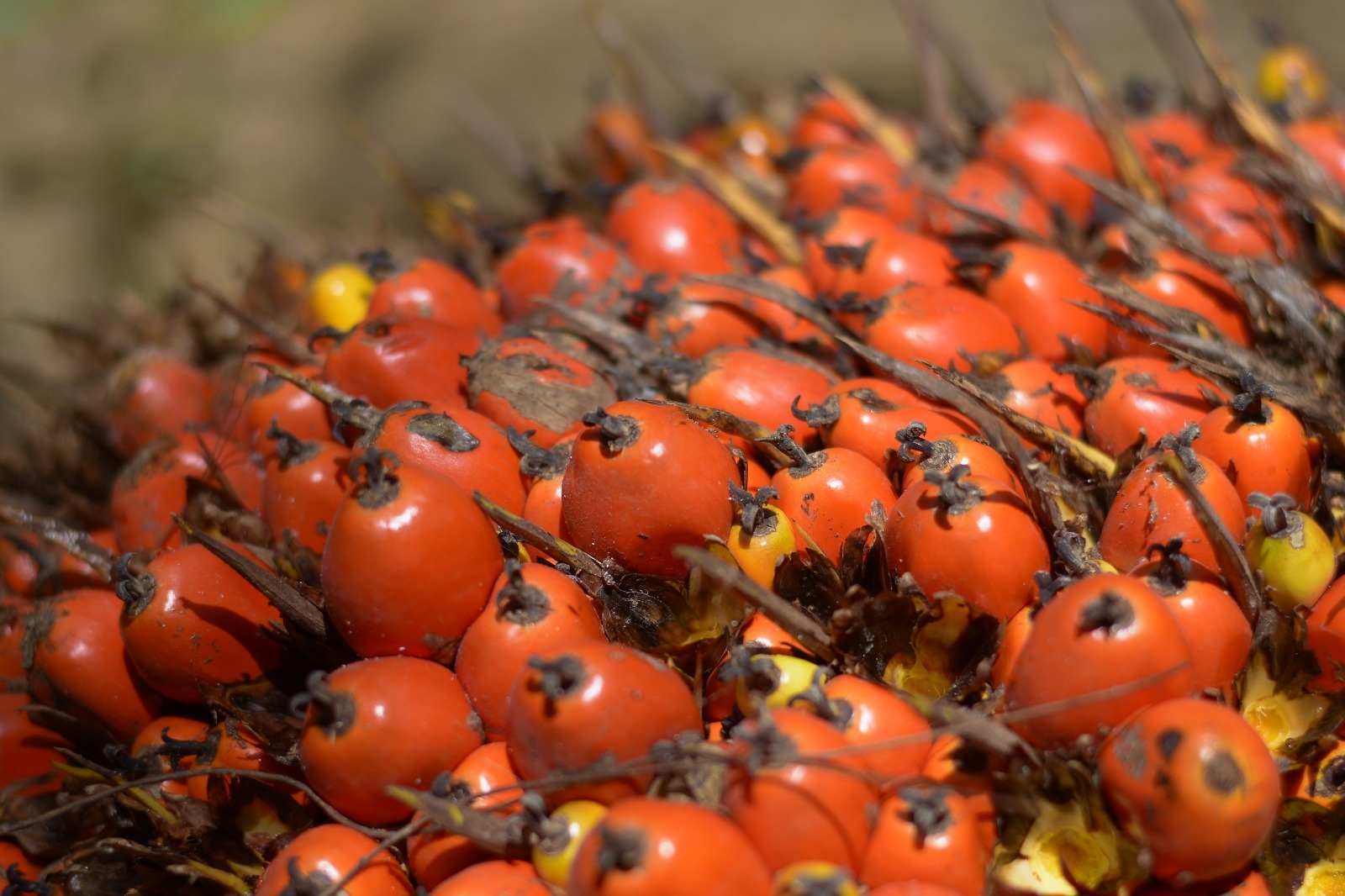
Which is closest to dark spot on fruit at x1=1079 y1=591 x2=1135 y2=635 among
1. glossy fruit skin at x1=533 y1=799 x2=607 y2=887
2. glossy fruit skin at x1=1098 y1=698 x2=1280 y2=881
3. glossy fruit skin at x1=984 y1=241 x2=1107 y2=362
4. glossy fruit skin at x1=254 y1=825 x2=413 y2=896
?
glossy fruit skin at x1=1098 y1=698 x2=1280 y2=881

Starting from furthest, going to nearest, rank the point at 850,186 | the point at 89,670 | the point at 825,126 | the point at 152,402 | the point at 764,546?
1. the point at 825,126
2. the point at 850,186
3. the point at 152,402
4. the point at 89,670
5. the point at 764,546

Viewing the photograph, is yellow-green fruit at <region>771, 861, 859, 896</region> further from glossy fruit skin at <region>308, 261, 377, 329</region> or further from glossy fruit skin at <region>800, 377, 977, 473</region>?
glossy fruit skin at <region>308, 261, 377, 329</region>

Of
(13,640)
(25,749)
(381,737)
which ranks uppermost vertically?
(381,737)

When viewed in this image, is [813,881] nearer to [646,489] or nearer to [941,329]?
[646,489]

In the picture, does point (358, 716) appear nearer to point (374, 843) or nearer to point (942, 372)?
point (374, 843)

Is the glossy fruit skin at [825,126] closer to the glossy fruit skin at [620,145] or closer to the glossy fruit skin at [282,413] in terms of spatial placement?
the glossy fruit skin at [620,145]

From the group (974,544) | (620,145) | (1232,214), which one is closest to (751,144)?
(620,145)

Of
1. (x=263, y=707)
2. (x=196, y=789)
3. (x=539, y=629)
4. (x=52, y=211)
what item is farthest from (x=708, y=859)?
(x=52, y=211)
